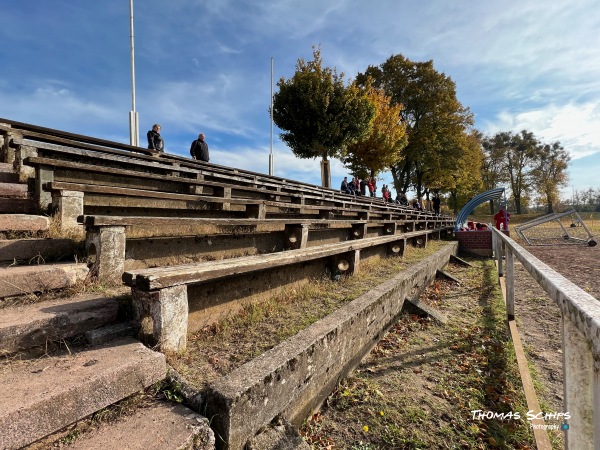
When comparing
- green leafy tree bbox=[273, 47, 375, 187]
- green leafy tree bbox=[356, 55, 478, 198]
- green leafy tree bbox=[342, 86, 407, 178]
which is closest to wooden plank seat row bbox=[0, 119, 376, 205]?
green leafy tree bbox=[273, 47, 375, 187]

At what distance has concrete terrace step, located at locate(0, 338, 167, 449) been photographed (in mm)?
1150

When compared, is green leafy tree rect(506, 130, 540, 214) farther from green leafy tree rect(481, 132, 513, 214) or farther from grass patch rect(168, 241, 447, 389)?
grass patch rect(168, 241, 447, 389)

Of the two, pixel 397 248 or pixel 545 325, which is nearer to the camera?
pixel 545 325

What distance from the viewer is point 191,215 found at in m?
3.97

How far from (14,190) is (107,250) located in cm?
164

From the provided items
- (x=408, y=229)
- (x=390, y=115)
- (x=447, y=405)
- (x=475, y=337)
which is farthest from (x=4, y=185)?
(x=390, y=115)

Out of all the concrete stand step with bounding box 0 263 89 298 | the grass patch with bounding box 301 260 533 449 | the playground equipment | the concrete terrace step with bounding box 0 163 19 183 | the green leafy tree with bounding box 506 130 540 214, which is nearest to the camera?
the concrete stand step with bounding box 0 263 89 298

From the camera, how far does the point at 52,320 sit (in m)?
1.69

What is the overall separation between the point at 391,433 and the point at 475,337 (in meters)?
2.46

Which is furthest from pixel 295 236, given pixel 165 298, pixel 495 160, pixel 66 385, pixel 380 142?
pixel 495 160

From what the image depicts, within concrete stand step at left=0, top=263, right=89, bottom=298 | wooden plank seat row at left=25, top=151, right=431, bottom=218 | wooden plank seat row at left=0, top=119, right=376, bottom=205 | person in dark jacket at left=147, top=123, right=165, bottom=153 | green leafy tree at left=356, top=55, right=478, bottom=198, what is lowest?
concrete stand step at left=0, top=263, right=89, bottom=298

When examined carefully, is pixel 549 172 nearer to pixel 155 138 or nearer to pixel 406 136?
pixel 406 136

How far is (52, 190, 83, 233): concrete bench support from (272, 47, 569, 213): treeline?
14.0 metres

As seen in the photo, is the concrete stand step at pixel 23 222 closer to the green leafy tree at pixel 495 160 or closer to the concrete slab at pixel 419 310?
the concrete slab at pixel 419 310
